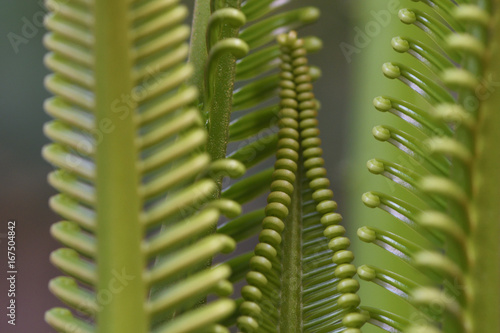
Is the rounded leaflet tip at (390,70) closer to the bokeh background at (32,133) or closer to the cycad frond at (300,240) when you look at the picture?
the cycad frond at (300,240)

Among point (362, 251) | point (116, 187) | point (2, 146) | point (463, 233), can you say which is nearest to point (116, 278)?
point (116, 187)

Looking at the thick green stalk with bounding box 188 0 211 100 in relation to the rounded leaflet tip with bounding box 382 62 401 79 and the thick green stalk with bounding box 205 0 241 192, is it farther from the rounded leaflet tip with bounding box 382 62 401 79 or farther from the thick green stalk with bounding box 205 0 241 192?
the rounded leaflet tip with bounding box 382 62 401 79

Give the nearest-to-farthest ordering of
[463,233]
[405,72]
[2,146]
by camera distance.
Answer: [463,233] < [405,72] < [2,146]

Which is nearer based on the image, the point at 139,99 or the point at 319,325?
the point at 139,99

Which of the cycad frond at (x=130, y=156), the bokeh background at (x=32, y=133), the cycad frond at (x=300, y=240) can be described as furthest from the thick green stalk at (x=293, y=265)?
the bokeh background at (x=32, y=133)

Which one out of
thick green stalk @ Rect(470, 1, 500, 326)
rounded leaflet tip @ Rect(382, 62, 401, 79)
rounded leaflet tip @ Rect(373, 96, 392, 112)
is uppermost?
rounded leaflet tip @ Rect(382, 62, 401, 79)

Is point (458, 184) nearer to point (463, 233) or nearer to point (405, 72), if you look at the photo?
point (463, 233)

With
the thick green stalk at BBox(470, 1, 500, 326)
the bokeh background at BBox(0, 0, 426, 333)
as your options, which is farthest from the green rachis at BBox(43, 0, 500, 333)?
the bokeh background at BBox(0, 0, 426, 333)
